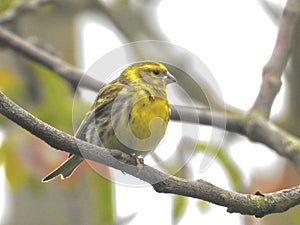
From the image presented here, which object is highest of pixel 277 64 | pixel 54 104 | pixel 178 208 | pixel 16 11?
pixel 277 64

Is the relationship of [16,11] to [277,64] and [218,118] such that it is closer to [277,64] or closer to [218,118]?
[218,118]

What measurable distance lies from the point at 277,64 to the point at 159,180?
1636mm

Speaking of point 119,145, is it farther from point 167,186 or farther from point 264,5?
point 264,5

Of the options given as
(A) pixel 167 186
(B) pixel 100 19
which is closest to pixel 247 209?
(A) pixel 167 186

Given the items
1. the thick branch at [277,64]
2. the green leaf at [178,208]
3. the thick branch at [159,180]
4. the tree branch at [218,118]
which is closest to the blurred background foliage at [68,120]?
the green leaf at [178,208]

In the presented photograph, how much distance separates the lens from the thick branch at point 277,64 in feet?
14.3

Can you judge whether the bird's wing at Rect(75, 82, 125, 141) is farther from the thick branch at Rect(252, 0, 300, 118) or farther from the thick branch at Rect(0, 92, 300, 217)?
the thick branch at Rect(252, 0, 300, 118)

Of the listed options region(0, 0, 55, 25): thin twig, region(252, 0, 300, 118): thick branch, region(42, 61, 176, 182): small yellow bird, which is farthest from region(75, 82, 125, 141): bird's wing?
region(0, 0, 55, 25): thin twig

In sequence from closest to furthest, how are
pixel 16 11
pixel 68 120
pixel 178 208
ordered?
pixel 178 208 → pixel 68 120 → pixel 16 11

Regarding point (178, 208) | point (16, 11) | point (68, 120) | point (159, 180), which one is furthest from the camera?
point (16, 11)

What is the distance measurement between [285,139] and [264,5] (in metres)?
1.70

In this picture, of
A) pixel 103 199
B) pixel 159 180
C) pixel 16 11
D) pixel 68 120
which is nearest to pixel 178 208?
pixel 103 199

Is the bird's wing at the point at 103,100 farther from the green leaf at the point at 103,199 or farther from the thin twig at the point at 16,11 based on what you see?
the thin twig at the point at 16,11

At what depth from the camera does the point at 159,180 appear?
3.01 meters
